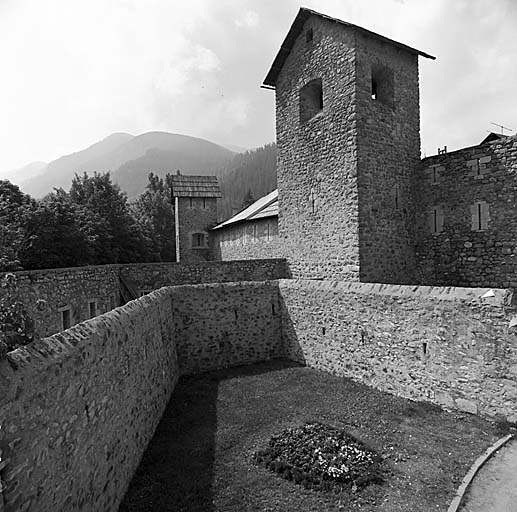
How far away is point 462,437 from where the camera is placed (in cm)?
757

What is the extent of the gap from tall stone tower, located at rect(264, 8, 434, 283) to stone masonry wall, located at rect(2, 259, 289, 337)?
8.58 feet

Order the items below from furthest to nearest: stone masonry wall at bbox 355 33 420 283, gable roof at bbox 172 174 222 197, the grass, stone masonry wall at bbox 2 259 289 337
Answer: gable roof at bbox 172 174 222 197, stone masonry wall at bbox 355 33 420 283, stone masonry wall at bbox 2 259 289 337, the grass

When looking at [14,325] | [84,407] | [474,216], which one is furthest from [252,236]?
[14,325]

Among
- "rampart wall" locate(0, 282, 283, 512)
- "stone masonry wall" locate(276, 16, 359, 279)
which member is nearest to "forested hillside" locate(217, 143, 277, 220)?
"stone masonry wall" locate(276, 16, 359, 279)

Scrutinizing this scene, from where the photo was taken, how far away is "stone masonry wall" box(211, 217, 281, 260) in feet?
65.7

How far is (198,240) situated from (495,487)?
87.2ft

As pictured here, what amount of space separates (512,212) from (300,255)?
7415mm

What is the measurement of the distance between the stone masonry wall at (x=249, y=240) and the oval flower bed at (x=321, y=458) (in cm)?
1188

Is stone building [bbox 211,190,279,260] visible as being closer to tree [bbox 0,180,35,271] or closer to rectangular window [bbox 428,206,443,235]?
rectangular window [bbox 428,206,443,235]

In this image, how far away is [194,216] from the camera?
31016 mm

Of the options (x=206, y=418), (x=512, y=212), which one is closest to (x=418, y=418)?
(x=206, y=418)

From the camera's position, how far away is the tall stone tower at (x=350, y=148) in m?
13.4

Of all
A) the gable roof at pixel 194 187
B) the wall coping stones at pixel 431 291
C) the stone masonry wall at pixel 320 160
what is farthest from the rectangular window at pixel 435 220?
the gable roof at pixel 194 187

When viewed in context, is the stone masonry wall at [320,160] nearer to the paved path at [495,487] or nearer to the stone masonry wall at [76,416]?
the paved path at [495,487]
